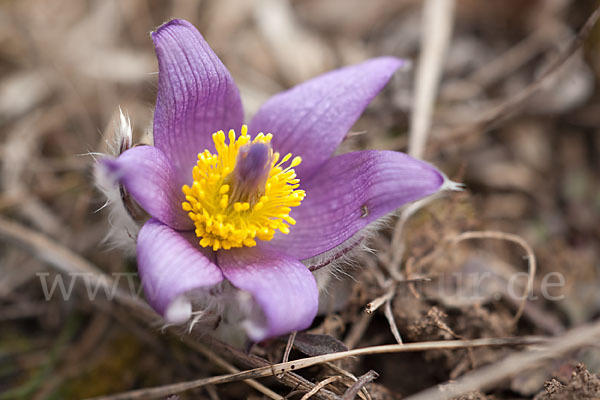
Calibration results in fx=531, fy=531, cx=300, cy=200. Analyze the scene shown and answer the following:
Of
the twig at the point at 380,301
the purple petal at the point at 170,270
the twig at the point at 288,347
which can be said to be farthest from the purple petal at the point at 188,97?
the twig at the point at 380,301

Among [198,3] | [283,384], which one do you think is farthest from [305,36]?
[283,384]

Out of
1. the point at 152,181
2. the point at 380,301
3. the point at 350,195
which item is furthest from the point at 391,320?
the point at 152,181

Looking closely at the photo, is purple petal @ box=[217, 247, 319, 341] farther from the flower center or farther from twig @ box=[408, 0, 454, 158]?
twig @ box=[408, 0, 454, 158]

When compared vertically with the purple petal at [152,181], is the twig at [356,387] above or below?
below

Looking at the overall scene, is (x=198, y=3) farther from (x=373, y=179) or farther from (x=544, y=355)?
(x=544, y=355)

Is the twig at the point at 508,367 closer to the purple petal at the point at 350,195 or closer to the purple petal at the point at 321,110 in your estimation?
the purple petal at the point at 350,195

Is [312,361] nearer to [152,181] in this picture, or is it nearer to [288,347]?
[288,347]

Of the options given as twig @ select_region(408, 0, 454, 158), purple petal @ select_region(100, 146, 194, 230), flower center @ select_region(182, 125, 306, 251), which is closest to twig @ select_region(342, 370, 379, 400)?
flower center @ select_region(182, 125, 306, 251)
